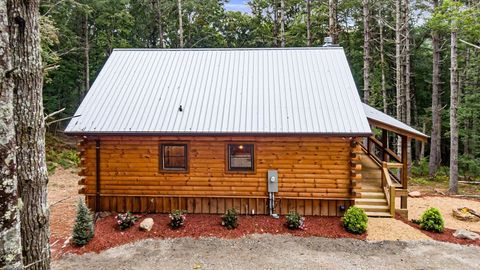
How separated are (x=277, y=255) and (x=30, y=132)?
19.3 feet

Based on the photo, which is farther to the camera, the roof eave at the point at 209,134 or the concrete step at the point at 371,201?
the concrete step at the point at 371,201

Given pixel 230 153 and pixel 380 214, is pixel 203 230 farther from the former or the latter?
pixel 380 214

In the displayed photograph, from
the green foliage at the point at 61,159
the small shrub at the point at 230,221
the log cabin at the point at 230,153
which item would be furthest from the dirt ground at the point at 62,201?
the small shrub at the point at 230,221

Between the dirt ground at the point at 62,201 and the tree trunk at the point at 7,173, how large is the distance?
13.5ft

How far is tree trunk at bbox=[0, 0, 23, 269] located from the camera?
8.52 feet

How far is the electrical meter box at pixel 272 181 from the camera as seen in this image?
30.5 ft

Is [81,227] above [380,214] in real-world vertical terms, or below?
above

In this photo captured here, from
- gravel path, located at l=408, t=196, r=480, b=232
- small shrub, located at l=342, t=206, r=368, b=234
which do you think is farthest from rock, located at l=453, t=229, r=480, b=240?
small shrub, located at l=342, t=206, r=368, b=234

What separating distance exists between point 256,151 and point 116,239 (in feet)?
15.4

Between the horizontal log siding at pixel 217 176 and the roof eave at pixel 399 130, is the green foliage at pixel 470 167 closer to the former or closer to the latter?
the roof eave at pixel 399 130

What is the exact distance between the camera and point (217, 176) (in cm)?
956

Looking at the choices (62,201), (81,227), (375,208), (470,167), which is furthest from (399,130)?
(62,201)

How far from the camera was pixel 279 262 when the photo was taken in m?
6.91

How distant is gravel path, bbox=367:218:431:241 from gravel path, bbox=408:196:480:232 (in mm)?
1556
